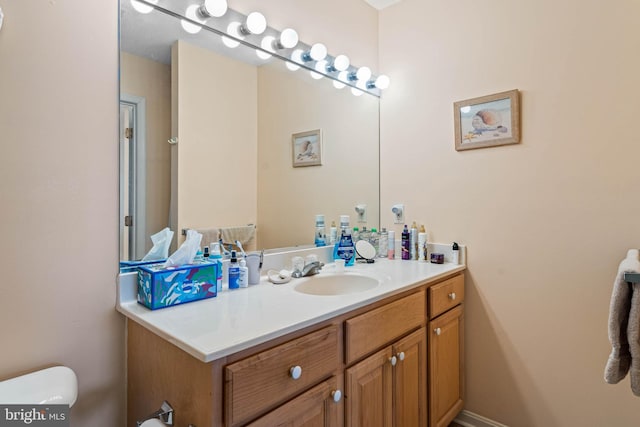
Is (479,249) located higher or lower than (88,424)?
higher

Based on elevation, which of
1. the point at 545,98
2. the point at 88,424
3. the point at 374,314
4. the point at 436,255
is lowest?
the point at 88,424

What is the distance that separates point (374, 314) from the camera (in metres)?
1.21

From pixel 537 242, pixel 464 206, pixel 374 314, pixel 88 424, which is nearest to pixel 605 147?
pixel 537 242

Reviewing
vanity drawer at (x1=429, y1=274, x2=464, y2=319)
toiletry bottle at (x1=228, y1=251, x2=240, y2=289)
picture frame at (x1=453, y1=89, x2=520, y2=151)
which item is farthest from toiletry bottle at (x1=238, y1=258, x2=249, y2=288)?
picture frame at (x1=453, y1=89, x2=520, y2=151)

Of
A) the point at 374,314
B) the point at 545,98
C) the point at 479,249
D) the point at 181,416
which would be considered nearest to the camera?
the point at 181,416

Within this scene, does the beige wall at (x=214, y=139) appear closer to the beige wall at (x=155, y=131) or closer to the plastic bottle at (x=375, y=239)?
the beige wall at (x=155, y=131)

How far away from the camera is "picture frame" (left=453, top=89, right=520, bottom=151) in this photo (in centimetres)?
161

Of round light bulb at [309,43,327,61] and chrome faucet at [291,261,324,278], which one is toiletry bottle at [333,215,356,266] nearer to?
chrome faucet at [291,261,324,278]

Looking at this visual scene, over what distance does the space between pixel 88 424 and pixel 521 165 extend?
1.97 m

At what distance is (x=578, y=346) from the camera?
148cm

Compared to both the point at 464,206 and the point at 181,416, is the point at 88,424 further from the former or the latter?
the point at 464,206

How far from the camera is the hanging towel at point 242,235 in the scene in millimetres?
1454

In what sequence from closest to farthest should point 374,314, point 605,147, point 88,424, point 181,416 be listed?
point 181,416 → point 88,424 → point 374,314 → point 605,147

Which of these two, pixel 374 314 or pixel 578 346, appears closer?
pixel 374 314
